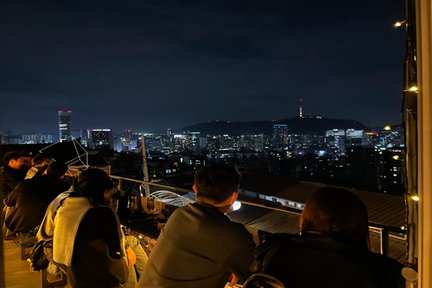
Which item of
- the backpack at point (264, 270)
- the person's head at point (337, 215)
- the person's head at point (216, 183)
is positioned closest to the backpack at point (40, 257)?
the person's head at point (216, 183)

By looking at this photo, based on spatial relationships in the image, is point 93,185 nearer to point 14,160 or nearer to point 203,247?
point 203,247

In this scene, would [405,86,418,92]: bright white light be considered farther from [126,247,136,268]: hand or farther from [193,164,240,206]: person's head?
[126,247,136,268]: hand

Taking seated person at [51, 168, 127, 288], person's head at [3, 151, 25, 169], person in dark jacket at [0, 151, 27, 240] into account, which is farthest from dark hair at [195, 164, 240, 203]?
person's head at [3, 151, 25, 169]

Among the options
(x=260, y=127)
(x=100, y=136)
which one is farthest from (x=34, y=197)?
Result: (x=260, y=127)

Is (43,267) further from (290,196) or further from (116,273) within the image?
(290,196)

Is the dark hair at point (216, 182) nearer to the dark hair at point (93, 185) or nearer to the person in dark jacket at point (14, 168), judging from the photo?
the dark hair at point (93, 185)

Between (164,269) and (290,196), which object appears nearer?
(164,269)

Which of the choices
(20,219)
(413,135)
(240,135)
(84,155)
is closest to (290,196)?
(84,155)
